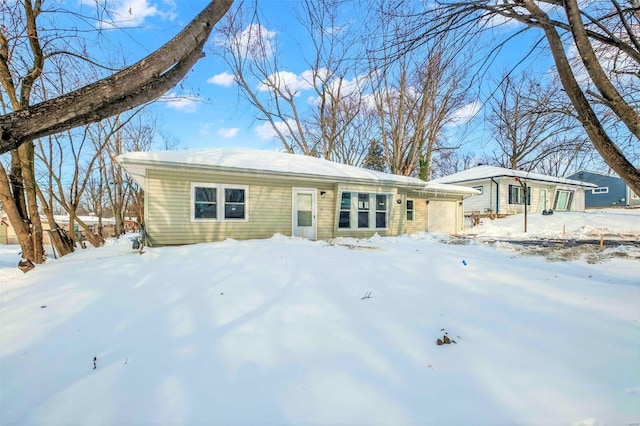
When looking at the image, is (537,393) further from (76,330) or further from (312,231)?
(312,231)

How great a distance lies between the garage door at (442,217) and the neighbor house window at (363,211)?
337 cm

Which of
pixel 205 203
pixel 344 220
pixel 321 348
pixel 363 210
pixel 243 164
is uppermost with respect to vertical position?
pixel 243 164

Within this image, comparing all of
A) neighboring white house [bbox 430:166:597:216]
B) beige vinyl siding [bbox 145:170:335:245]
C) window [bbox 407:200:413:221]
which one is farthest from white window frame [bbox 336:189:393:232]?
neighboring white house [bbox 430:166:597:216]

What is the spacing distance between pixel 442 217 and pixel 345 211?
19.8 feet

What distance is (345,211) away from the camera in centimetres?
1152

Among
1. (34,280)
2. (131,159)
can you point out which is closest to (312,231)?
(131,159)

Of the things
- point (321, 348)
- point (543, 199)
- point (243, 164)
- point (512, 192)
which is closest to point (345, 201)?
point (243, 164)

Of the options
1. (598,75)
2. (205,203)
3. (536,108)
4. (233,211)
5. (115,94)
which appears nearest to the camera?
(115,94)

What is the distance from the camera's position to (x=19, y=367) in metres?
2.48

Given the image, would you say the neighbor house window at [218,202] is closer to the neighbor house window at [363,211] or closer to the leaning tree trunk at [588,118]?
the neighbor house window at [363,211]

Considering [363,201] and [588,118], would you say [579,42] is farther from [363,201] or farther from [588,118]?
[363,201]

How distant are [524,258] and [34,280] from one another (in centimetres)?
1000

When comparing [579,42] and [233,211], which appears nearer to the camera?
[579,42]

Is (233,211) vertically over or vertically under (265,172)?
under
